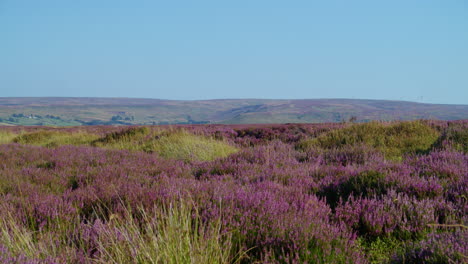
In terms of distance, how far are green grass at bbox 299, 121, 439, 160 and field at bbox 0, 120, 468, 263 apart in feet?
4.41

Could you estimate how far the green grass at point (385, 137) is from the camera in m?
9.02

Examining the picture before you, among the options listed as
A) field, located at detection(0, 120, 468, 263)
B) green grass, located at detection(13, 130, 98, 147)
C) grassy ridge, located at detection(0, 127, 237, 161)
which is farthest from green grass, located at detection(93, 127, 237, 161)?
green grass, located at detection(13, 130, 98, 147)

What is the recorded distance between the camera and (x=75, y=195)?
14.5 feet

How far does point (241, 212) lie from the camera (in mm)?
3348

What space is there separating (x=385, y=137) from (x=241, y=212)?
7818mm

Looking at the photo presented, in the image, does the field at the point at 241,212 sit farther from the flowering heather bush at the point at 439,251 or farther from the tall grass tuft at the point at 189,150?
the tall grass tuft at the point at 189,150

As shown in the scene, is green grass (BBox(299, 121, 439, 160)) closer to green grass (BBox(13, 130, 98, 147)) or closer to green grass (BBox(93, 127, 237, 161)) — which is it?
green grass (BBox(93, 127, 237, 161))

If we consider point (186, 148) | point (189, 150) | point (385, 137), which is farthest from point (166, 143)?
point (385, 137)

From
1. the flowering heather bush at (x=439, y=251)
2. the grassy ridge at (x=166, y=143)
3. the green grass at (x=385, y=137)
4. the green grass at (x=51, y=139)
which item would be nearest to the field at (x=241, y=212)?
the flowering heather bush at (x=439, y=251)

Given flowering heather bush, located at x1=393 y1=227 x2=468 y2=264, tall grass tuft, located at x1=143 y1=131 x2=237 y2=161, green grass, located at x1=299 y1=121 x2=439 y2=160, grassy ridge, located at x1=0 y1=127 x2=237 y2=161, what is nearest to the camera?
flowering heather bush, located at x1=393 y1=227 x2=468 y2=264

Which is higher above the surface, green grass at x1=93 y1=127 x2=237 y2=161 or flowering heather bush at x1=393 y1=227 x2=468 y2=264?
flowering heather bush at x1=393 y1=227 x2=468 y2=264

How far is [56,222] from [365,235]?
2.95 meters

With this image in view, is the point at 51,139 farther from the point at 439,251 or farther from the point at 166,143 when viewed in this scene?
the point at 439,251

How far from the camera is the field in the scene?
259 centimetres
